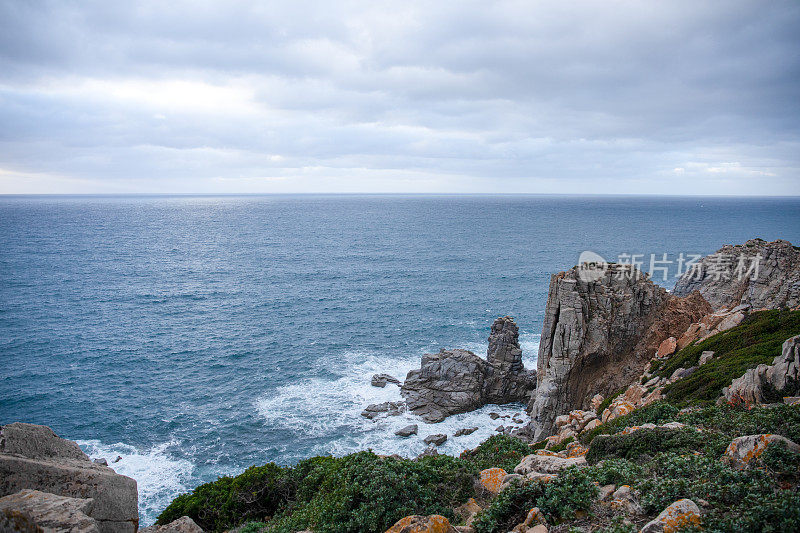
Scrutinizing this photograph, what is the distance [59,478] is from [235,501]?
988 cm

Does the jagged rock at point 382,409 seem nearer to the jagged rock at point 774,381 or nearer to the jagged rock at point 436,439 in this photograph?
the jagged rock at point 436,439

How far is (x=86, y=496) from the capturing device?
1311 centimetres

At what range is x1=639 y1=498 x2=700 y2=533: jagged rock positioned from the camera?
9.26 m

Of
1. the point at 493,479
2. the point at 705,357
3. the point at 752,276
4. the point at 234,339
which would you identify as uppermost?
the point at 752,276

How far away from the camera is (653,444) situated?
16125mm

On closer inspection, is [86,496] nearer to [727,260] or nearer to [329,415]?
[329,415]

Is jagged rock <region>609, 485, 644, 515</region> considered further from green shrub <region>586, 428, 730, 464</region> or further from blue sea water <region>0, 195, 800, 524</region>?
blue sea water <region>0, 195, 800, 524</region>

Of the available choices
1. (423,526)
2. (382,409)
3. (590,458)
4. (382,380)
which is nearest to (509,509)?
(423,526)

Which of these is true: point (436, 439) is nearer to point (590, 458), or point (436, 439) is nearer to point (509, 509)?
point (590, 458)

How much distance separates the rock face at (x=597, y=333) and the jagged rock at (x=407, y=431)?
12.3m

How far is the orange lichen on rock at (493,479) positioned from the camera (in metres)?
15.4

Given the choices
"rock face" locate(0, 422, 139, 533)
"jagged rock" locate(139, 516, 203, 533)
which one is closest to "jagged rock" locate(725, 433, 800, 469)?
"jagged rock" locate(139, 516, 203, 533)

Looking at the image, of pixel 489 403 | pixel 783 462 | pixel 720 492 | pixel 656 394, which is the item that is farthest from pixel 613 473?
pixel 489 403

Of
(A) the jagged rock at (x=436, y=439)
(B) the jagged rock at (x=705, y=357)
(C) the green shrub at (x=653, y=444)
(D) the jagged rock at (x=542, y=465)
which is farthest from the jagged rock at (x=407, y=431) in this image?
(D) the jagged rock at (x=542, y=465)
